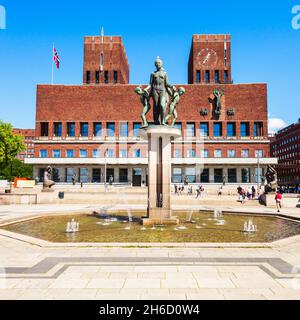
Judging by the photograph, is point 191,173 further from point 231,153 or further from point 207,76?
point 207,76

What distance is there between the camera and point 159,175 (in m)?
15.4

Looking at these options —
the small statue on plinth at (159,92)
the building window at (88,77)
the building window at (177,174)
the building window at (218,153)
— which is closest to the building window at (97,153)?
the building window at (177,174)

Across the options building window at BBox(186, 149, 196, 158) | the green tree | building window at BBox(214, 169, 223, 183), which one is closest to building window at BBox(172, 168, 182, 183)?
building window at BBox(186, 149, 196, 158)

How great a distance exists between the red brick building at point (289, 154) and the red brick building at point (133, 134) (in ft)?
145

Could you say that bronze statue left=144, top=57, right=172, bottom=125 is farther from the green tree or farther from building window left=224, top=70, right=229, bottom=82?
building window left=224, top=70, right=229, bottom=82

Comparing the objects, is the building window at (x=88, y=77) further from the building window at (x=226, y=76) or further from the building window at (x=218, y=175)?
the building window at (x=218, y=175)

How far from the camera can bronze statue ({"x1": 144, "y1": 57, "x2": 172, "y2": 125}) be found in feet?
51.1

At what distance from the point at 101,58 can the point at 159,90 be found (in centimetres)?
7554

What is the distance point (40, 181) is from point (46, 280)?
220 feet

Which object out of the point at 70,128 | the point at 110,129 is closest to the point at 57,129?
the point at 70,128

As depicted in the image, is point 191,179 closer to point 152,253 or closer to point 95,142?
point 95,142

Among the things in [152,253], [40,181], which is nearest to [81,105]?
Result: [40,181]

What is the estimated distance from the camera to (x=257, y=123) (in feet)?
235

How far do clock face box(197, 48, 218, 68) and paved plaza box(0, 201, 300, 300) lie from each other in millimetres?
80170
